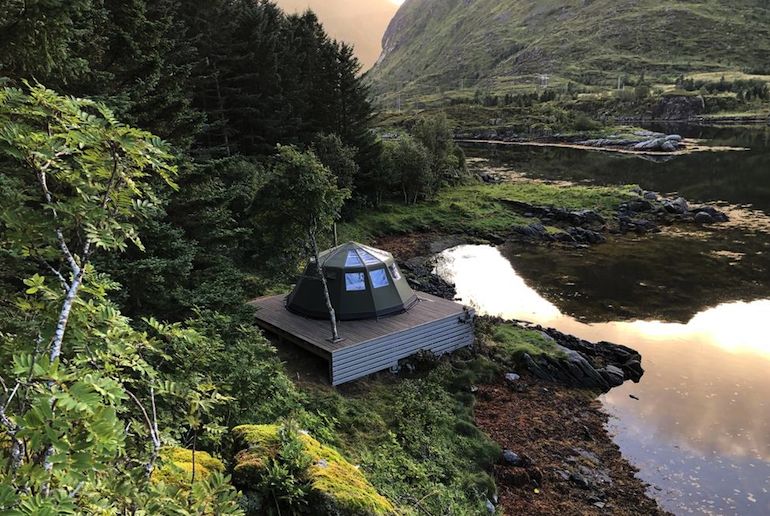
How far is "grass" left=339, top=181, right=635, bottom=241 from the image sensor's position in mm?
37844

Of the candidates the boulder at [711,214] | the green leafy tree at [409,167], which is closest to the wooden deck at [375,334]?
the green leafy tree at [409,167]

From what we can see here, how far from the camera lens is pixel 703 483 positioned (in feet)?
42.1

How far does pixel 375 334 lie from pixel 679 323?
15.1 meters

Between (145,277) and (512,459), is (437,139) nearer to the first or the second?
(512,459)

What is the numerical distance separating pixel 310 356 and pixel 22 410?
13841 mm

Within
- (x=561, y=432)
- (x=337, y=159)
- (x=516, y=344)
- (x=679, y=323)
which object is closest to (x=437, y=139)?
(x=337, y=159)

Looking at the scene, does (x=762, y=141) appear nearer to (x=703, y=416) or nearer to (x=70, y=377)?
(x=703, y=416)

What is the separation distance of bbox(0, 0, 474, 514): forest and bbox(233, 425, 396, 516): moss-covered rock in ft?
0.14

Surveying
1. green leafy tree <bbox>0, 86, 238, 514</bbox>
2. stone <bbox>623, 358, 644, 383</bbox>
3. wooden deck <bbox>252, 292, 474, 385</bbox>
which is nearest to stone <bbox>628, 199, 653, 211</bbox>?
stone <bbox>623, 358, 644, 383</bbox>

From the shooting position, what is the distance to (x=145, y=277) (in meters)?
10.6

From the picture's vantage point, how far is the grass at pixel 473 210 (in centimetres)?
3784

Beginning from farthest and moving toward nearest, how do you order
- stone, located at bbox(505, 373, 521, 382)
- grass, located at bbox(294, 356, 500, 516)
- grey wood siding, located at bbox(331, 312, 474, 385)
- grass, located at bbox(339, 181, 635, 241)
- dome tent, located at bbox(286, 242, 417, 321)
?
grass, located at bbox(339, 181, 635, 241), dome tent, located at bbox(286, 242, 417, 321), stone, located at bbox(505, 373, 521, 382), grey wood siding, located at bbox(331, 312, 474, 385), grass, located at bbox(294, 356, 500, 516)

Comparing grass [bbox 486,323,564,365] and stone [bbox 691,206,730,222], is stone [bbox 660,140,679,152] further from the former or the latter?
grass [bbox 486,323,564,365]

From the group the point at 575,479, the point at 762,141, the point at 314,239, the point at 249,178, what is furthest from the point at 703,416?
the point at 762,141
